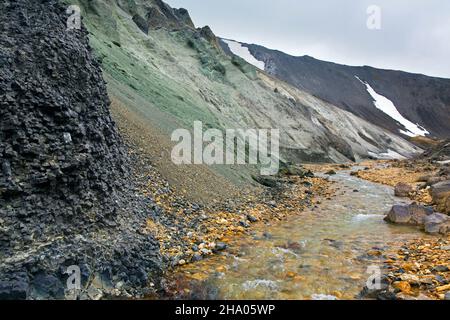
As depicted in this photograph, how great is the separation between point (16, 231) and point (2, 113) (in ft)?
8.02

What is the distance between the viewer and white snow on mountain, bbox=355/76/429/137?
122 m

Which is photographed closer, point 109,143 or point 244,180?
point 109,143

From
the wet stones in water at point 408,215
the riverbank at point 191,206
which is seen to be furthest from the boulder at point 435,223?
the riverbank at point 191,206

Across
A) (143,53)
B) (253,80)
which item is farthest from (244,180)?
(253,80)

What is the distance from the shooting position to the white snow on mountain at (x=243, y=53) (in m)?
131

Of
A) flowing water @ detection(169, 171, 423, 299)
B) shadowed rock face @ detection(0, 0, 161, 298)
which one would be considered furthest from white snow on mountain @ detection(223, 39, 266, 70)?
shadowed rock face @ detection(0, 0, 161, 298)

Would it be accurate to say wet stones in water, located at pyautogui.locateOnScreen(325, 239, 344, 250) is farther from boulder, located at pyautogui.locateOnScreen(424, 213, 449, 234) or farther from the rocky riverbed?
boulder, located at pyautogui.locateOnScreen(424, 213, 449, 234)

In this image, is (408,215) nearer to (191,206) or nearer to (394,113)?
(191,206)

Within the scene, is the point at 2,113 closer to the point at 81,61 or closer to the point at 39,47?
the point at 39,47

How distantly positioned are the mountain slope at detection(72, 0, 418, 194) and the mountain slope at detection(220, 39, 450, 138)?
204 feet

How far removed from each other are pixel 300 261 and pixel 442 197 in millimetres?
10448

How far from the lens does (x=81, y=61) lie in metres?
9.93

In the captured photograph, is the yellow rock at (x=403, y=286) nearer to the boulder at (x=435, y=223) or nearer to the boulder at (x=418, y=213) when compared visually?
the boulder at (x=435, y=223)

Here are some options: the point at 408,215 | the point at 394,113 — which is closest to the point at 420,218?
the point at 408,215
